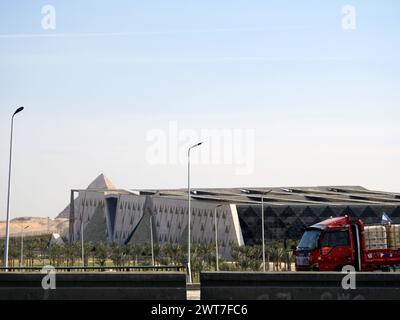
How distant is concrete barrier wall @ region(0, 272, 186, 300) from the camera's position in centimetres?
1290

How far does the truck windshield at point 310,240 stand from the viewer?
26291 mm

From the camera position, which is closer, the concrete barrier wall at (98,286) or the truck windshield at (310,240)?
the concrete barrier wall at (98,286)

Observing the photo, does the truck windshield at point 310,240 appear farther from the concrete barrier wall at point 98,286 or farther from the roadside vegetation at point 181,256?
the roadside vegetation at point 181,256

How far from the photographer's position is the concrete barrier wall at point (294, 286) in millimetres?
12984

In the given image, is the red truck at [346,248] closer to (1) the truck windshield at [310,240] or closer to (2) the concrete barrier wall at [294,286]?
(1) the truck windshield at [310,240]

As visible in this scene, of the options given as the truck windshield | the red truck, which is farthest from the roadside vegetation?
the red truck

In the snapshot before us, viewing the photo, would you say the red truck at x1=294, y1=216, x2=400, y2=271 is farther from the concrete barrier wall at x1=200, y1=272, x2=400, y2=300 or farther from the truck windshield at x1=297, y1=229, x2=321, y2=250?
the concrete barrier wall at x1=200, y1=272, x2=400, y2=300

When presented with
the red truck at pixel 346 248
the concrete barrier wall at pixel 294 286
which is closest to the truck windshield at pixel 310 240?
the red truck at pixel 346 248

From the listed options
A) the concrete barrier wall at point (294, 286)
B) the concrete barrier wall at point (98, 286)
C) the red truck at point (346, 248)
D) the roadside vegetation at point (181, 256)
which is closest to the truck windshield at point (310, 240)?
the red truck at point (346, 248)

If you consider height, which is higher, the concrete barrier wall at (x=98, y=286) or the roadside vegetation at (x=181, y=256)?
the concrete barrier wall at (x=98, y=286)

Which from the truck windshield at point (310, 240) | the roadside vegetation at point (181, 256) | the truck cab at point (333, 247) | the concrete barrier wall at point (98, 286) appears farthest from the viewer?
the roadside vegetation at point (181, 256)

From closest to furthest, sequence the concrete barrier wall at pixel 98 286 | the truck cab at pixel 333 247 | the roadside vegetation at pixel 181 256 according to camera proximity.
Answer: the concrete barrier wall at pixel 98 286 < the truck cab at pixel 333 247 < the roadside vegetation at pixel 181 256
